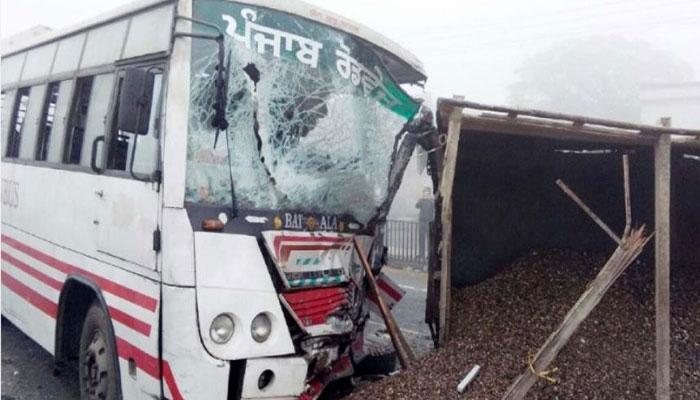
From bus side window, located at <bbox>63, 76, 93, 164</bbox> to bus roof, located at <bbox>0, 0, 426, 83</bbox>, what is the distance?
1.60 ft

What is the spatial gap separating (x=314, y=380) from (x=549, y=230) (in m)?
2.61

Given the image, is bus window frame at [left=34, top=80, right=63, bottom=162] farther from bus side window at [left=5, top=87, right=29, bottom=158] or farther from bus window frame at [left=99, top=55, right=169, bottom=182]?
bus window frame at [left=99, top=55, right=169, bottom=182]

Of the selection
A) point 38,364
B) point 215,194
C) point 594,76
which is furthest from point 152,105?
point 594,76

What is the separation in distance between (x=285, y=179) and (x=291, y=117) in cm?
43

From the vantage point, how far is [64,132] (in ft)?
16.8

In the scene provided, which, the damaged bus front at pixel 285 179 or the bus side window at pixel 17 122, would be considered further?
the bus side window at pixel 17 122

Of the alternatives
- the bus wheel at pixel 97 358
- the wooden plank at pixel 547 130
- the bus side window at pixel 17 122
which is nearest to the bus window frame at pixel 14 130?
the bus side window at pixel 17 122

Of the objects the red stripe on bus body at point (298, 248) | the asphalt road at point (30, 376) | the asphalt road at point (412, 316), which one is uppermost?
the red stripe on bus body at point (298, 248)

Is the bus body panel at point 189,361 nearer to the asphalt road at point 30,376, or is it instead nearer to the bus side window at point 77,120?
the bus side window at point 77,120

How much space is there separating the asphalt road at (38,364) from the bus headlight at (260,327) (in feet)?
8.09

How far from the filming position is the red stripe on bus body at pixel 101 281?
3810 millimetres

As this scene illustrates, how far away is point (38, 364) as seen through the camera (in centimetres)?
612

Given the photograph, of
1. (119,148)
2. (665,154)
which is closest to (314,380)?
(119,148)

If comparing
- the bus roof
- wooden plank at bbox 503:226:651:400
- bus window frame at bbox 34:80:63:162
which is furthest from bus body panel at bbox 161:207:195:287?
bus window frame at bbox 34:80:63:162
